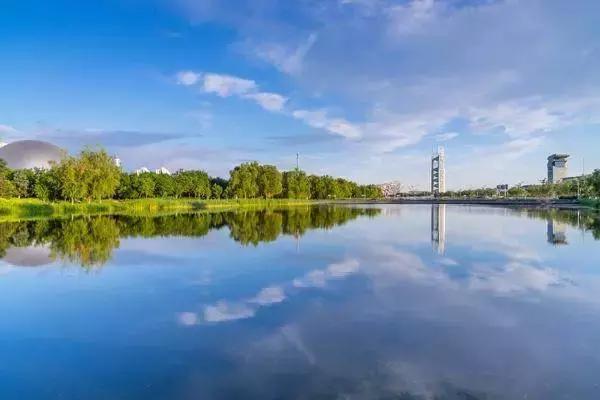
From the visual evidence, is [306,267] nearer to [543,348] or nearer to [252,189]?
[543,348]

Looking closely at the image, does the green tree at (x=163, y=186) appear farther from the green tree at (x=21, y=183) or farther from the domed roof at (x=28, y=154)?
the domed roof at (x=28, y=154)

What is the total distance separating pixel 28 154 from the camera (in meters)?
152

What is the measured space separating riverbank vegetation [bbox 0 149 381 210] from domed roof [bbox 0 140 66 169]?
78287mm

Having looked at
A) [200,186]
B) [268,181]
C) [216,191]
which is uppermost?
[268,181]

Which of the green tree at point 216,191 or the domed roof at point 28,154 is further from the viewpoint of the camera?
the domed roof at point 28,154

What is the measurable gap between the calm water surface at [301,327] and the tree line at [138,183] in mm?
41074

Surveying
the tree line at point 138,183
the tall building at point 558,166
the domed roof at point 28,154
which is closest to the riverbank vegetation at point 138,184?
the tree line at point 138,183

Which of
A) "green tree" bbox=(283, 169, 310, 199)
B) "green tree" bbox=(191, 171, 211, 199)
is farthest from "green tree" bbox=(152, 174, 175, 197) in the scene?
"green tree" bbox=(283, 169, 310, 199)

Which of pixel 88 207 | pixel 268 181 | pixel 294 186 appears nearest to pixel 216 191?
pixel 268 181

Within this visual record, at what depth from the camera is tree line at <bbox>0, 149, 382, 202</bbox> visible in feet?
176

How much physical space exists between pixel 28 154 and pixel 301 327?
568 feet

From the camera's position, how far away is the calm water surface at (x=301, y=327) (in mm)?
5324

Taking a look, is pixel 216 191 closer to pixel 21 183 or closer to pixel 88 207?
pixel 21 183

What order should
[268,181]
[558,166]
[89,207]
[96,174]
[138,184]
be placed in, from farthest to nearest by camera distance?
[558,166] → [268,181] → [138,184] → [96,174] → [89,207]
